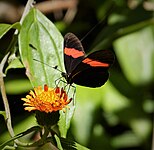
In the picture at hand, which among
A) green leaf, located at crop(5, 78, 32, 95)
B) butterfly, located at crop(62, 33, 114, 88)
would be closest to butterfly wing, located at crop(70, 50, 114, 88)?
butterfly, located at crop(62, 33, 114, 88)

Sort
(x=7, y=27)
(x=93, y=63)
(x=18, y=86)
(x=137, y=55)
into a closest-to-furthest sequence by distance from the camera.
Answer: (x=93, y=63) → (x=7, y=27) → (x=18, y=86) → (x=137, y=55)

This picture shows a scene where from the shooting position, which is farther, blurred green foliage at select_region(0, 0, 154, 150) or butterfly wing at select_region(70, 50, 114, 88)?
blurred green foliage at select_region(0, 0, 154, 150)

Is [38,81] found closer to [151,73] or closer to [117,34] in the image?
[117,34]

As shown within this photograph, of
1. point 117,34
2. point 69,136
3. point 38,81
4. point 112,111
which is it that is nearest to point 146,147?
point 112,111

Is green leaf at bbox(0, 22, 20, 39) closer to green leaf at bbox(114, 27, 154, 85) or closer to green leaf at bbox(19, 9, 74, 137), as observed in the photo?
green leaf at bbox(19, 9, 74, 137)

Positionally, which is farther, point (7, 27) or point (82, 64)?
point (7, 27)

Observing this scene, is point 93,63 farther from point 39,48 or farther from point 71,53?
point 39,48

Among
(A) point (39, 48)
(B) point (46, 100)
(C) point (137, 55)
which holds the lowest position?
(C) point (137, 55)

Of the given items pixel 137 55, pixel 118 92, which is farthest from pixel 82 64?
pixel 137 55
